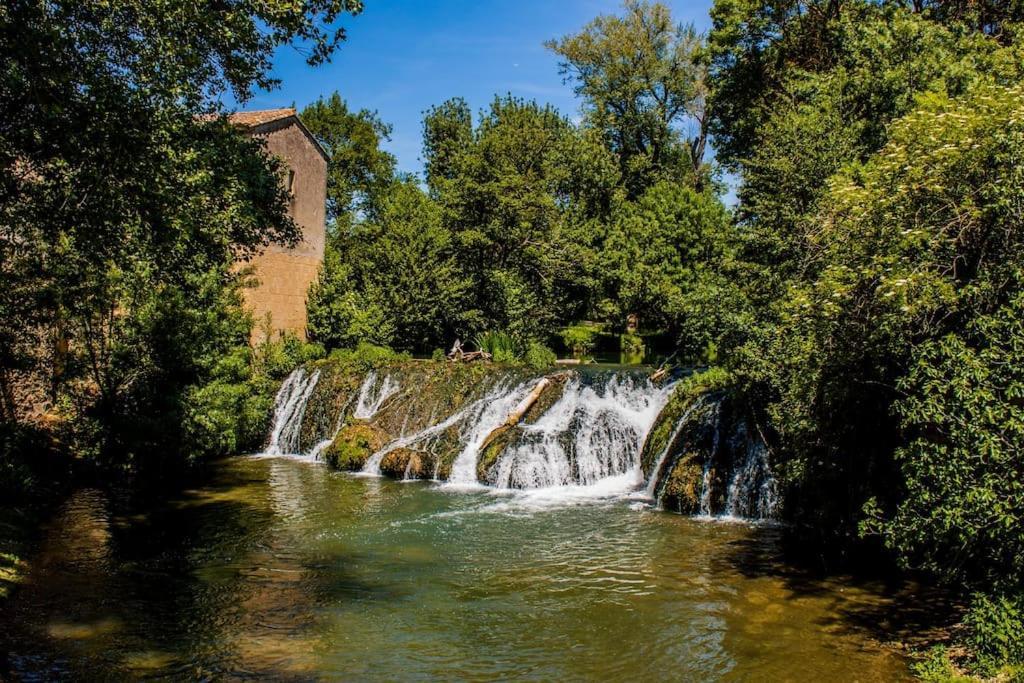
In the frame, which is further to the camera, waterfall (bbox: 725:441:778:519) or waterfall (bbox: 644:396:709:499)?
waterfall (bbox: 644:396:709:499)

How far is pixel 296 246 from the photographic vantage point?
25.6 m

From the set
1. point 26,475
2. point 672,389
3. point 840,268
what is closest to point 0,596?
point 26,475

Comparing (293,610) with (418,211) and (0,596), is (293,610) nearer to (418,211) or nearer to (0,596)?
(0,596)

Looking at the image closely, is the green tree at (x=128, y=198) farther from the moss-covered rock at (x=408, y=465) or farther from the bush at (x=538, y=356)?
the bush at (x=538, y=356)

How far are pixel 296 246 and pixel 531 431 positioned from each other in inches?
516

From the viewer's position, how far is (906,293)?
23.6 feet

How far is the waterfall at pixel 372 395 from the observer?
20500 millimetres

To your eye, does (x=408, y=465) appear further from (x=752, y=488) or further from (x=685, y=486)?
(x=752, y=488)

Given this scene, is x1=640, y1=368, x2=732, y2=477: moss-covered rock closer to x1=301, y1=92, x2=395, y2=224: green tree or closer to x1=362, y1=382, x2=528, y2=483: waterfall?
x1=362, y1=382, x2=528, y2=483: waterfall

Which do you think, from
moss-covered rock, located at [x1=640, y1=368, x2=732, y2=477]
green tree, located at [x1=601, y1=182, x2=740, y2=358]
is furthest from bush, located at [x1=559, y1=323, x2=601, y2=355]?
moss-covered rock, located at [x1=640, y1=368, x2=732, y2=477]

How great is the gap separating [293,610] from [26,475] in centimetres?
696

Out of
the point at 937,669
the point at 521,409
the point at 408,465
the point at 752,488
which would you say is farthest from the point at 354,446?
the point at 937,669

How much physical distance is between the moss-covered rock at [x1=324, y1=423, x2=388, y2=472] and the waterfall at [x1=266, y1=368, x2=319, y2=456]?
2182 mm

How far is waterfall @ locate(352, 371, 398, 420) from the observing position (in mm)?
20500
